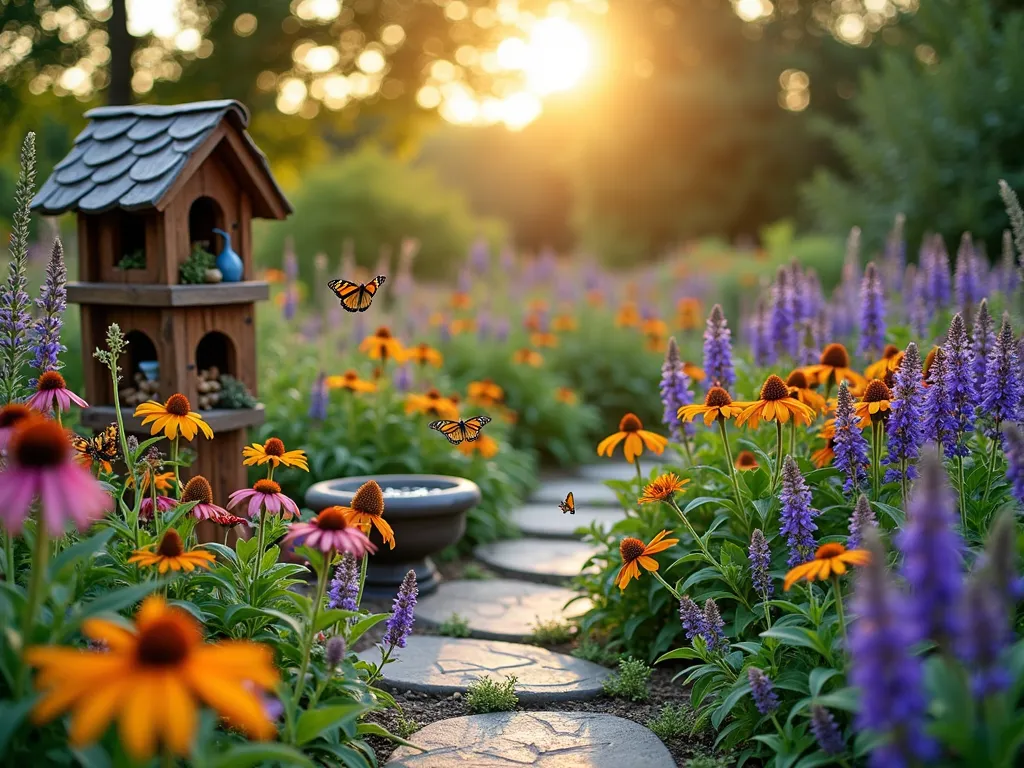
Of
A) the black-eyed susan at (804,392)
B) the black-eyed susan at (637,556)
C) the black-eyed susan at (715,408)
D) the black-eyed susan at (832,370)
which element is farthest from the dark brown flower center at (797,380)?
the black-eyed susan at (637,556)

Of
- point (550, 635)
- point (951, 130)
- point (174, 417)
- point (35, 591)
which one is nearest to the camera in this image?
point (35, 591)

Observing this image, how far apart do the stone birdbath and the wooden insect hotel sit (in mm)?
490

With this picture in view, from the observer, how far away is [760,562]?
2.67 meters

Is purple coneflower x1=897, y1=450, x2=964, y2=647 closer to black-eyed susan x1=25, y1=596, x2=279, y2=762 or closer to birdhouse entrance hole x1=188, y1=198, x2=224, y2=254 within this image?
black-eyed susan x1=25, y1=596, x2=279, y2=762

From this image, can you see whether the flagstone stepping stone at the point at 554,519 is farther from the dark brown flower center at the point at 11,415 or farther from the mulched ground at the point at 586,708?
the dark brown flower center at the point at 11,415

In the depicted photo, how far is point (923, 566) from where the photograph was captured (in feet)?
5.12

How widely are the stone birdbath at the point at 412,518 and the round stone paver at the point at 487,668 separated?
56 centimetres

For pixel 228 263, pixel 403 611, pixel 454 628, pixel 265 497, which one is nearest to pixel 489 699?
pixel 403 611

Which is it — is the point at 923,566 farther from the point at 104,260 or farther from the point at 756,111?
the point at 756,111

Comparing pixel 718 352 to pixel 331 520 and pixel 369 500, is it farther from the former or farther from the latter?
pixel 331 520

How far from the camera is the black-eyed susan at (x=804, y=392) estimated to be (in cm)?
323

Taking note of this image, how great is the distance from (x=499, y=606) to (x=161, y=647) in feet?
9.78

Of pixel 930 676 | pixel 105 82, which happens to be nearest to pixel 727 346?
pixel 930 676

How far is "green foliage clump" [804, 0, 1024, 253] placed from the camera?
323 inches
